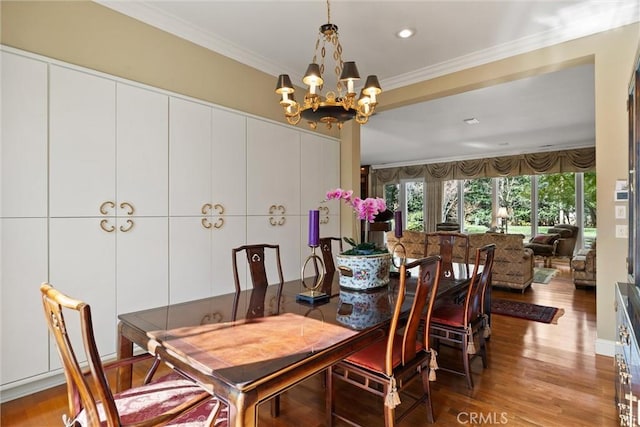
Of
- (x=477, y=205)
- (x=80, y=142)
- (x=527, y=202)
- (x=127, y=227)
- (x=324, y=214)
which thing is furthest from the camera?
(x=477, y=205)

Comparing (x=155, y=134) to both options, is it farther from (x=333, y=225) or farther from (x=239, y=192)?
(x=333, y=225)

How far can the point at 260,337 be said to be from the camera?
1.33 metres

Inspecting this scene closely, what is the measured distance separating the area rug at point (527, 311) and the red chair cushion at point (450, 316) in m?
1.76

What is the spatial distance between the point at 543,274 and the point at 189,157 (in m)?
6.67

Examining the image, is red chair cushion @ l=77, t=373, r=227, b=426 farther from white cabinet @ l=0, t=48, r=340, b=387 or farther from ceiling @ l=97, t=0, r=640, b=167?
ceiling @ l=97, t=0, r=640, b=167

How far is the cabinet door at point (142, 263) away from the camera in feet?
8.16

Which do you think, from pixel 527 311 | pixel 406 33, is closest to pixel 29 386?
pixel 406 33

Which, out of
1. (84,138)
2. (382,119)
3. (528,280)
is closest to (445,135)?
(382,119)

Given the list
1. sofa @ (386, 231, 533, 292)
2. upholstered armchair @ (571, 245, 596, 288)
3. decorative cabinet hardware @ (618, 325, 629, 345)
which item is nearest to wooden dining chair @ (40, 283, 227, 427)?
decorative cabinet hardware @ (618, 325, 629, 345)

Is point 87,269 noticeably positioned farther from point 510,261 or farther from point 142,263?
point 510,261

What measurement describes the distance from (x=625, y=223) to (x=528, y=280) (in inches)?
106

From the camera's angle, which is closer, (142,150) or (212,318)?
(212,318)

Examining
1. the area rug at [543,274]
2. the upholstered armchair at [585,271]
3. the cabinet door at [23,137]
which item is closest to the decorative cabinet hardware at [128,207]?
the cabinet door at [23,137]

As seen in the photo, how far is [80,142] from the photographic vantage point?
2295 millimetres
